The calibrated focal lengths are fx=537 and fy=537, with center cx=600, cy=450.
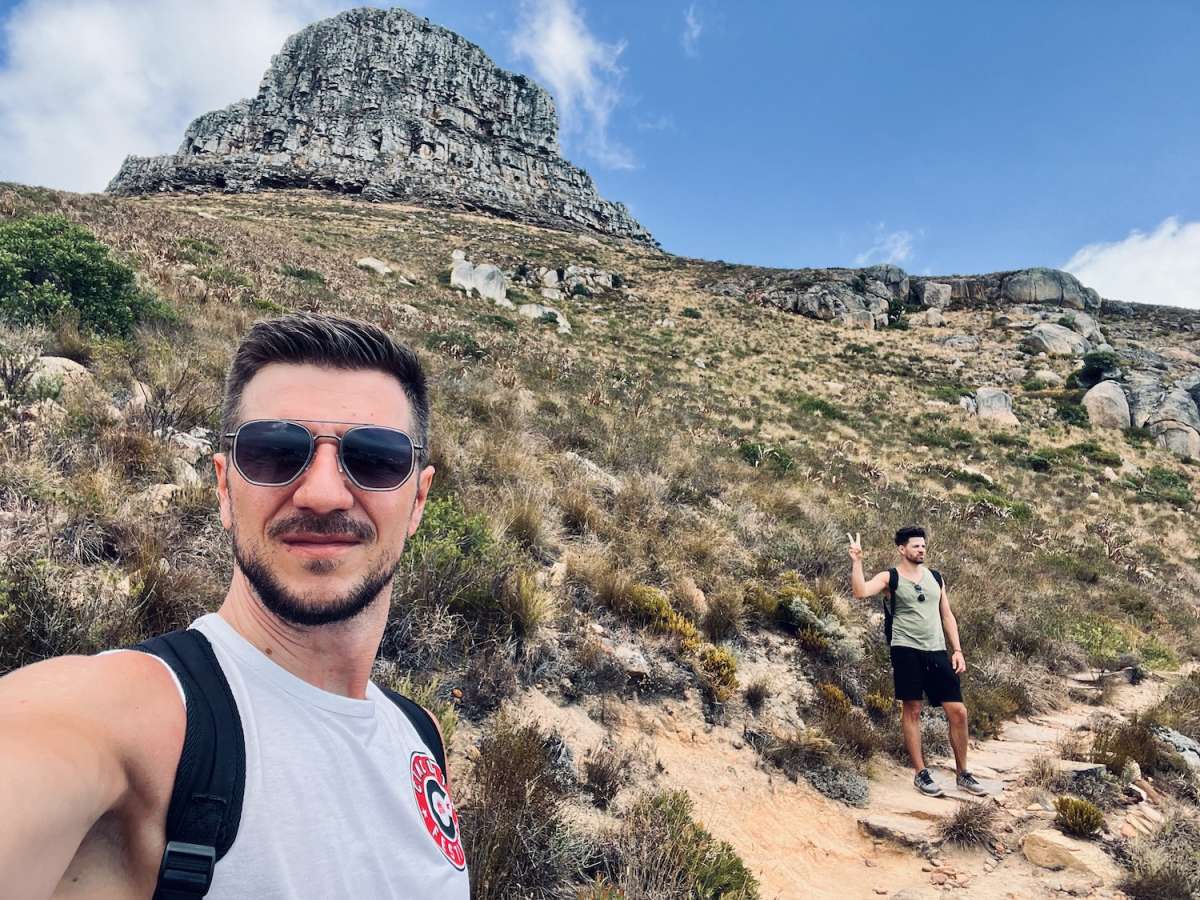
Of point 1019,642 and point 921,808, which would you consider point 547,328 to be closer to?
point 1019,642

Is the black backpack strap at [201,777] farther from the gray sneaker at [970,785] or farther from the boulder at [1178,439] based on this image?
the boulder at [1178,439]

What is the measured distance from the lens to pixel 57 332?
560cm

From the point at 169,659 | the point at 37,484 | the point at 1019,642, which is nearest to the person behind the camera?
the point at 169,659

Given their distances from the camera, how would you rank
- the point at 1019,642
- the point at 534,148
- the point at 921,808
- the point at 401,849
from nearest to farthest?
the point at 401,849
the point at 921,808
the point at 1019,642
the point at 534,148

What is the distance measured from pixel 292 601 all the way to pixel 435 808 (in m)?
0.69

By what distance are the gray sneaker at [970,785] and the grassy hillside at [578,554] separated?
65 cm

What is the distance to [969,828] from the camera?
12.8 feet

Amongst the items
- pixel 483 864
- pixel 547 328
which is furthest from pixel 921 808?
pixel 547 328

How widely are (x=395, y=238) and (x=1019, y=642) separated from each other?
1581 inches

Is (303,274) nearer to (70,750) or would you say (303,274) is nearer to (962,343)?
(70,750)

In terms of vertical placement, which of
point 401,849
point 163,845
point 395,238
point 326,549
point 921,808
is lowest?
point 921,808

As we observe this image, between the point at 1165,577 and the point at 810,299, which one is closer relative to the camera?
the point at 1165,577

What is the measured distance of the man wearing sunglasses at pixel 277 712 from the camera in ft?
2.68

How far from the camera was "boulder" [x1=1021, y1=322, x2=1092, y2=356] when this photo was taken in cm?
3444
